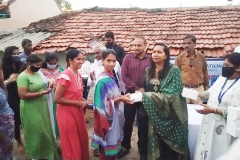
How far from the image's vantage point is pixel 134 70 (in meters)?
4.16

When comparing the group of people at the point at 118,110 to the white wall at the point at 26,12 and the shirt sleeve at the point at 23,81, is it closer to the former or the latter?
the shirt sleeve at the point at 23,81

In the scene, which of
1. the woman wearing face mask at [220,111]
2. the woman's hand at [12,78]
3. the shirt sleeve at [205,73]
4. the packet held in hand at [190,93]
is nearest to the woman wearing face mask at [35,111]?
the woman's hand at [12,78]

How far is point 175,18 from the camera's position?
8.81m

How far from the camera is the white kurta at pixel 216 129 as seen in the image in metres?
2.84

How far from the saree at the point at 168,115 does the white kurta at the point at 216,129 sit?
252 millimetres

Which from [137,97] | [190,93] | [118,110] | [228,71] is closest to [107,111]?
[118,110]

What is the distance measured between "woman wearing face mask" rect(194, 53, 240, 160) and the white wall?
10.9 meters

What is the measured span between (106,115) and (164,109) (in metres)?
0.74

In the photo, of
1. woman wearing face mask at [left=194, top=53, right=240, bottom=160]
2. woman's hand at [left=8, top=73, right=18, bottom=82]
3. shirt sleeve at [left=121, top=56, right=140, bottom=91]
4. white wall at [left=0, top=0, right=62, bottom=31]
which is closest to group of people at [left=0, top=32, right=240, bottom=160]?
woman wearing face mask at [left=194, top=53, right=240, bottom=160]

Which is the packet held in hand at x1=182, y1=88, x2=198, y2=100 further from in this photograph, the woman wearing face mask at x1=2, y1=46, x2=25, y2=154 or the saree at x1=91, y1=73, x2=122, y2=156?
the woman wearing face mask at x1=2, y1=46, x2=25, y2=154

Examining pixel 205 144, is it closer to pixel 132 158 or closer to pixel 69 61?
pixel 132 158

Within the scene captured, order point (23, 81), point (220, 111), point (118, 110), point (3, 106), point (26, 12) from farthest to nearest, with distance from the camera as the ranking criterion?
point (26, 12)
point (23, 81)
point (118, 110)
point (220, 111)
point (3, 106)

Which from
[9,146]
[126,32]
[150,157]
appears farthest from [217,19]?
[9,146]

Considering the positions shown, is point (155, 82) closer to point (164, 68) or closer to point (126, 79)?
point (164, 68)
